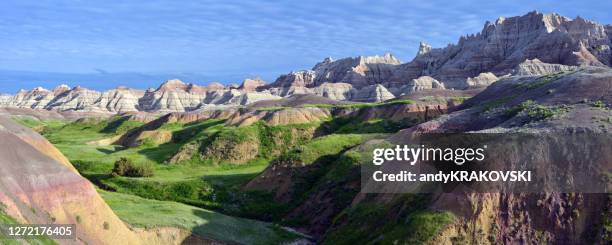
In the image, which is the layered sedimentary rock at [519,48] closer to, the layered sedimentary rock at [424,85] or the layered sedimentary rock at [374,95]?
the layered sedimentary rock at [424,85]

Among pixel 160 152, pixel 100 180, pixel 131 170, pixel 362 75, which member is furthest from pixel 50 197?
pixel 362 75

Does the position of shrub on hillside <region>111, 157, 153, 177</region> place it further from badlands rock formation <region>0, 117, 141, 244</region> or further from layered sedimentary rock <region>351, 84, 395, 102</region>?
layered sedimentary rock <region>351, 84, 395, 102</region>

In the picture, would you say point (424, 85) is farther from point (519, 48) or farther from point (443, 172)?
point (443, 172)

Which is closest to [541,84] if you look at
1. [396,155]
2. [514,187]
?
[396,155]

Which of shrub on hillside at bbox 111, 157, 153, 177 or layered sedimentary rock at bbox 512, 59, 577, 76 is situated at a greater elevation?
layered sedimentary rock at bbox 512, 59, 577, 76

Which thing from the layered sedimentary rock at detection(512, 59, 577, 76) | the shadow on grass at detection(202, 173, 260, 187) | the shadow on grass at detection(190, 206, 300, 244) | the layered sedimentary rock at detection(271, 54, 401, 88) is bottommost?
the shadow on grass at detection(190, 206, 300, 244)

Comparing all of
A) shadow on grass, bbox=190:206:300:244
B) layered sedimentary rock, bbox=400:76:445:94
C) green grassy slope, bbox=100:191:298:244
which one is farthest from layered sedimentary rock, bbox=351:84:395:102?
green grassy slope, bbox=100:191:298:244

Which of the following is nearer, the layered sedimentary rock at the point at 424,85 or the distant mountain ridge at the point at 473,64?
the layered sedimentary rock at the point at 424,85

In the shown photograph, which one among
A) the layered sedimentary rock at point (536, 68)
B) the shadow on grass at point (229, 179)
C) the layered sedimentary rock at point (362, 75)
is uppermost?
the layered sedimentary rock at point (362, 75)

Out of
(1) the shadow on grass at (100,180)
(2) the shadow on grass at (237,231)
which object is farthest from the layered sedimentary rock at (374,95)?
(2) the shadow on grass at (237,231)

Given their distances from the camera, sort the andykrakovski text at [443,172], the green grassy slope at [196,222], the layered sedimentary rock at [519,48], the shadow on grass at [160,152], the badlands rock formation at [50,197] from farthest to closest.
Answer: the layered sedimentary rock at [519,48]
the shadow on grass at [160,152]
the green grassy slope at [196,222]
the andykrakovski text at [443,172]
the badlands rock formation at [50,197]

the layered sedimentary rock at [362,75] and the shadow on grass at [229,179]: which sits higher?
the layered sedimentary rock at [362,75]

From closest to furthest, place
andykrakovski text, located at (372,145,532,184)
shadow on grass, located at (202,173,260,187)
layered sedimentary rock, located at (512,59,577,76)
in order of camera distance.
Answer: andykrakovski text, located at (372,145,532,184)
shadow on grass, located at (202,173,260,187)
layered sedimentary rock, located at (512,59,577,76)

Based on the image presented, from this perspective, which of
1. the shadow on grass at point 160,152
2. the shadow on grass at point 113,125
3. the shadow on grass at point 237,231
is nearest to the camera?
the shadow on grass at point 237,231
